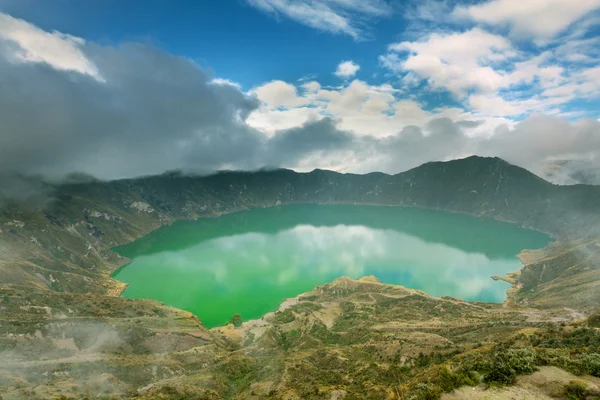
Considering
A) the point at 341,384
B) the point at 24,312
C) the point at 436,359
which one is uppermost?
the point at 436,359

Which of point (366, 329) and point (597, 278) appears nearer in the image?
point (366, 329)

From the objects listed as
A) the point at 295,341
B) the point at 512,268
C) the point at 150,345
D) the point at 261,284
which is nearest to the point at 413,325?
the point at 295,341

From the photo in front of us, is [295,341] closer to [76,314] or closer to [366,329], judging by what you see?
[366,329]

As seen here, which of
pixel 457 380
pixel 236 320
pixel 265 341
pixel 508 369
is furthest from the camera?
pixel 236 320

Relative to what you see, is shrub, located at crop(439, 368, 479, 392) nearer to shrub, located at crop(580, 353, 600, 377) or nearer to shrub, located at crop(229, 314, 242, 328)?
shrub, located at crop(580, 353, 600, 377)

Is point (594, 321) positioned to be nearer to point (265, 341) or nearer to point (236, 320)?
point (265, 341)

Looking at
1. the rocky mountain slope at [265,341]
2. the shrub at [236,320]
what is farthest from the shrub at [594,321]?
the shrub at [236,320]

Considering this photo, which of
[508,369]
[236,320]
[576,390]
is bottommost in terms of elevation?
[236,320]

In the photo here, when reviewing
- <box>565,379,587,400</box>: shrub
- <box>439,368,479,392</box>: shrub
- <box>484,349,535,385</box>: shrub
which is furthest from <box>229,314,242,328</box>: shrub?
<box>565,379,587,400</box>: shrub

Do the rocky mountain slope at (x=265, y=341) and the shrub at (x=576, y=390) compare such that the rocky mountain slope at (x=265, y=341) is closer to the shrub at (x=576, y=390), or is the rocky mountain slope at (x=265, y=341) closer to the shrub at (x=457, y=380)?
the shrub at (x=457, y=380)

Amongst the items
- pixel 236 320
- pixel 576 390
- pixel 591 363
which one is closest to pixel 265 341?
pixel 236 320

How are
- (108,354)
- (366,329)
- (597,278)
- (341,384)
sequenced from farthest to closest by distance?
(597,278) → (366,329) → (108,354) → (341,384)
